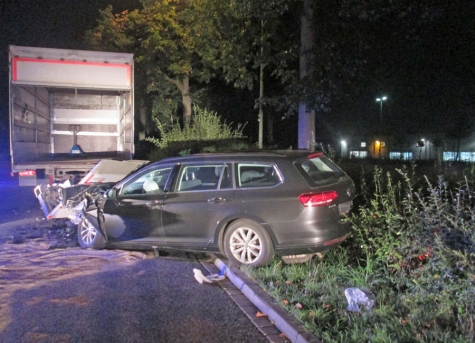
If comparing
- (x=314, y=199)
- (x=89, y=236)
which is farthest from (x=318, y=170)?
(x=89, y=236)

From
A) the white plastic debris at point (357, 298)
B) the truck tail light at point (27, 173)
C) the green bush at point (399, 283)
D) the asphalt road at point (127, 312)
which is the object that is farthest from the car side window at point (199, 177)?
the truck tail light at point (27, 173)

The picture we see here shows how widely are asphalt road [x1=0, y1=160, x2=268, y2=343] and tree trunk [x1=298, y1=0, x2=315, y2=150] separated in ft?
21.3

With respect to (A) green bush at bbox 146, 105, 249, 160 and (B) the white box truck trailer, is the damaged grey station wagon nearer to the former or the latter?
(B) the white box truck trailer

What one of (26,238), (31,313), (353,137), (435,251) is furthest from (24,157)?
(353,137)

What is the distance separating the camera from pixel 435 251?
464 cm

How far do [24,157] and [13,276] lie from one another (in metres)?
7.19

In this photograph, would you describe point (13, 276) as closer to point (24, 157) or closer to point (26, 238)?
point (26, 238)

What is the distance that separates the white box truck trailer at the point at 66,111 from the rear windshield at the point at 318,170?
7633mm

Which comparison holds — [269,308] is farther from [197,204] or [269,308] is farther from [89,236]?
[89,236]

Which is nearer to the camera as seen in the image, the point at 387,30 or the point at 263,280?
the point at 263,280

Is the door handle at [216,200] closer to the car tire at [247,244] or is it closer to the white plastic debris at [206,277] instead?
the car tire at [247,244]

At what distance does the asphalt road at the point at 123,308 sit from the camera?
4.50m

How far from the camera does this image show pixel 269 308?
4.89 m

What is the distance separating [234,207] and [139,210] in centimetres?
171
